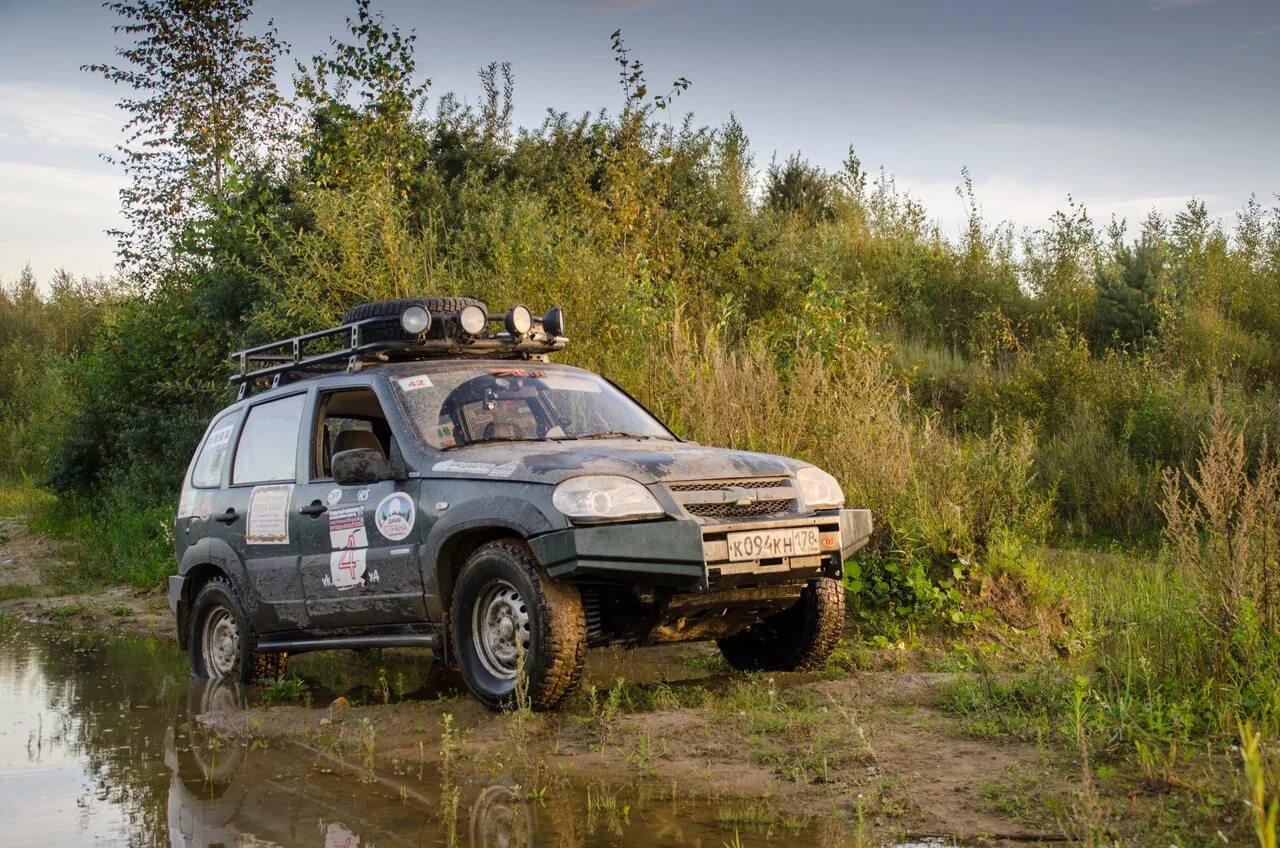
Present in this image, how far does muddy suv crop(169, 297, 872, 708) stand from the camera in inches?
235

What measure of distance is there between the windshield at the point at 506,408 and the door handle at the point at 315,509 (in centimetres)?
82

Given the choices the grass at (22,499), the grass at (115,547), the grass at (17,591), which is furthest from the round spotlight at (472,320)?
the grass at (22,499)

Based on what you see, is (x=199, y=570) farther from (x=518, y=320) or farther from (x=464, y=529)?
(x=464, y=529)

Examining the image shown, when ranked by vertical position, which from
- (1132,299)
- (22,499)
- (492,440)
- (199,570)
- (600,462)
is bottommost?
(199,570)

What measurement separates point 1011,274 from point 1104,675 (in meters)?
15.6

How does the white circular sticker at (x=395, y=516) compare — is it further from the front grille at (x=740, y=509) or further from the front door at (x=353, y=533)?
the front grille at (x=740, y=509)

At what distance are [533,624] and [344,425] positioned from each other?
7.84 ft

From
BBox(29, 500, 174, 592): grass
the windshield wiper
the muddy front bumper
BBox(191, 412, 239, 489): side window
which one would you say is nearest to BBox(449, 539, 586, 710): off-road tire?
the muddy front bumper

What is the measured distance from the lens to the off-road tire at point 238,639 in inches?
310

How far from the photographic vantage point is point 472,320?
25.1ft

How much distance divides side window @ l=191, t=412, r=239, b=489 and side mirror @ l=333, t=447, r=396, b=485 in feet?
6.56

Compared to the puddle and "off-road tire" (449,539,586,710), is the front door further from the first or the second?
the puddle

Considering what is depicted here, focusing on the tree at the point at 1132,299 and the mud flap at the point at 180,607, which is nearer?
the mud flap at the point at 180,607

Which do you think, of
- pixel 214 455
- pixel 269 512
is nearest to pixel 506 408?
pixel 269 512
